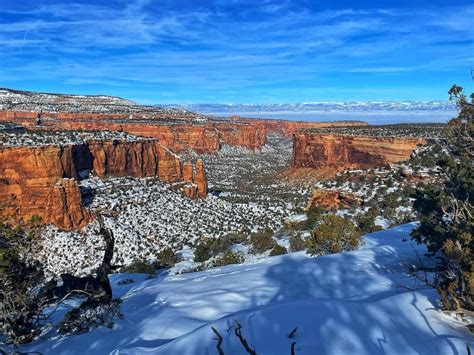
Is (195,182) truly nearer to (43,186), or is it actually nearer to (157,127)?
(43,186)

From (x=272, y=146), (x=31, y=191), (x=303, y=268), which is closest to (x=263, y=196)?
(x=31, y=191)

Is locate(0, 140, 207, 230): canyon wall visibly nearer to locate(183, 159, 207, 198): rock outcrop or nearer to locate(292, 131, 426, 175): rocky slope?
locate(183, 159, 207, 198): rock outcrop

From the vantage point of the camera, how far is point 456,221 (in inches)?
350

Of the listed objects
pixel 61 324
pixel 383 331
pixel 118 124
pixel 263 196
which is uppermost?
pixel 118 124

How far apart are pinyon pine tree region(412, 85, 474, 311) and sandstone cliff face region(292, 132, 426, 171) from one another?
35344 mm

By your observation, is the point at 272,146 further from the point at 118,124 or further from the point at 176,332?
the point at 176,332

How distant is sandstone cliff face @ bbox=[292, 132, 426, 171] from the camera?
49750mm

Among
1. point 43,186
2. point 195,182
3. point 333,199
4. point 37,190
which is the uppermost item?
point 43,186

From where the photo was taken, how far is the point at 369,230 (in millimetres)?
22359

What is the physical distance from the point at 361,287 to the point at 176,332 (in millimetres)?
4721

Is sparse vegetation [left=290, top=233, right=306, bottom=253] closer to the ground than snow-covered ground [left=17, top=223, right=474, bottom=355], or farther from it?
closer to the ground

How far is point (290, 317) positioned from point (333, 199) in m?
25.3

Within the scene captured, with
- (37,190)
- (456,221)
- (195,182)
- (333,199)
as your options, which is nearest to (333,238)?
(456,221)

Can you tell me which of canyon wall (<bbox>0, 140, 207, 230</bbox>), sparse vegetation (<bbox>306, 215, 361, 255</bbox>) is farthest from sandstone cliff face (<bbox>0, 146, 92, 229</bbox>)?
sparse vegetation (<bbox>306, 215, 361, 255</bbox>)
